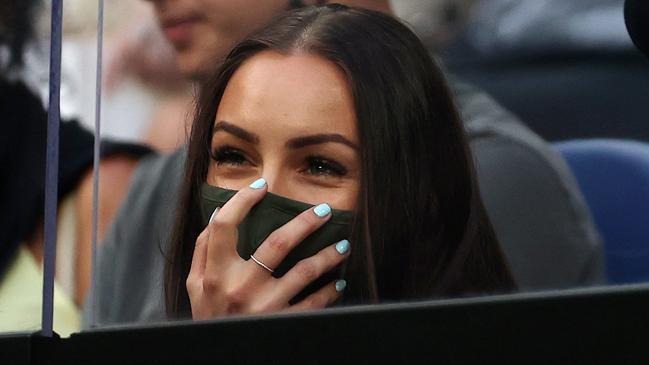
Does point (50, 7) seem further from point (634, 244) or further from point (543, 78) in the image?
point (634, 244)

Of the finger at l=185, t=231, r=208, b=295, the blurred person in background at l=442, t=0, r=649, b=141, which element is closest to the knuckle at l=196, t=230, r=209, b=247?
the finger at l=185, t=231, r=208, b=295

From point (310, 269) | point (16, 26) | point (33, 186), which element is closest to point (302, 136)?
point (310, 269)

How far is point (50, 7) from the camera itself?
2.96 m

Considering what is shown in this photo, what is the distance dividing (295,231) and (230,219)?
137 mm

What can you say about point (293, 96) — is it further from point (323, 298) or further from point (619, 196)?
point (619, 196)

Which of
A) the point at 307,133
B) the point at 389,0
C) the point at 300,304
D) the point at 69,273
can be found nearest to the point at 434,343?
the point at 300,304

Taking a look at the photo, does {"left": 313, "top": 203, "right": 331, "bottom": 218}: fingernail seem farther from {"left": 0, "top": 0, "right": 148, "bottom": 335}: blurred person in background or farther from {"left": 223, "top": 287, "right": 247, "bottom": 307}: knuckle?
{"left": 0, "top": 0, "right": 148, "bottom": 335}: blurred person in background

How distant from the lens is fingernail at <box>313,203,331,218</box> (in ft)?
8.56

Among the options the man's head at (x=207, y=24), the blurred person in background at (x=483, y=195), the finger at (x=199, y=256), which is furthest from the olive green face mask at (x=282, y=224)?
the man's head at (x=207, y=24)

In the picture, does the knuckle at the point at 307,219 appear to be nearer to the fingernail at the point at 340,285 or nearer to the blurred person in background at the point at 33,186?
the fingernail at the point at 340,285

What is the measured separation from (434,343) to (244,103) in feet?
2.02

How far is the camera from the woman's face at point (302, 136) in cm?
263

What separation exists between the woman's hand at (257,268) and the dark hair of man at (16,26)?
0.67 metres

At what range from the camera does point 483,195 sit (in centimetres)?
253
